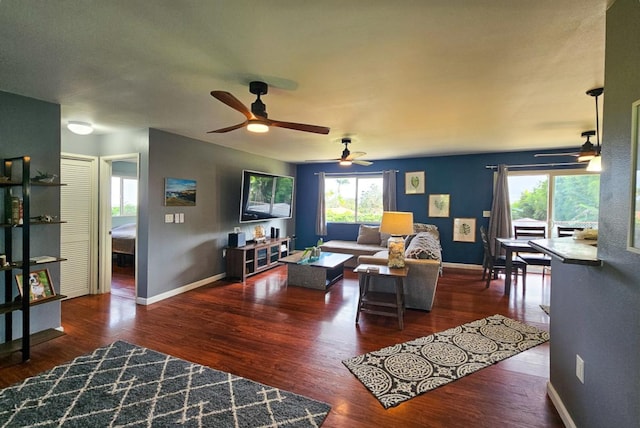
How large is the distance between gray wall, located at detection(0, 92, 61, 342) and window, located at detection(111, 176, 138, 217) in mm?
4930

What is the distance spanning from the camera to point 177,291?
176 inches

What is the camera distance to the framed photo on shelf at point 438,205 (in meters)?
6.36

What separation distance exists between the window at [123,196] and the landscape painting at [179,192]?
13.6ft

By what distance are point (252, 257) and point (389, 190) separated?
3404 millimetres

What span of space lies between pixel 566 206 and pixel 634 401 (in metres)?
5.44

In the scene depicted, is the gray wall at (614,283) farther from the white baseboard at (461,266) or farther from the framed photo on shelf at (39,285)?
the white baseboard at (461,266)

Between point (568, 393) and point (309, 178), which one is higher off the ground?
point (309, 178)

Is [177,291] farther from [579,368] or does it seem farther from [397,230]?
[579,368]

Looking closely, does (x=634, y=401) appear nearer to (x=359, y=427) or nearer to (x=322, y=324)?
(x=359, y=427)

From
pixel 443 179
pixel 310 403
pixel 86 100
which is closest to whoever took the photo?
pixel 310 403

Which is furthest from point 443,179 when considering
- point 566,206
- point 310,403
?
point 310,403

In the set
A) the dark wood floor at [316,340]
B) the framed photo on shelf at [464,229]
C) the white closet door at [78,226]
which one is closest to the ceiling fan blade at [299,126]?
the dark wood floor at [316,340]

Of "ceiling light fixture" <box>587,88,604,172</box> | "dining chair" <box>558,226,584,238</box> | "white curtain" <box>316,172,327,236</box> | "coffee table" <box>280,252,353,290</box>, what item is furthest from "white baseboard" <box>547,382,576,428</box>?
"white curtain" <box>316,172,327,236</box>

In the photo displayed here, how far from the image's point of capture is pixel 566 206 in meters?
5.46
